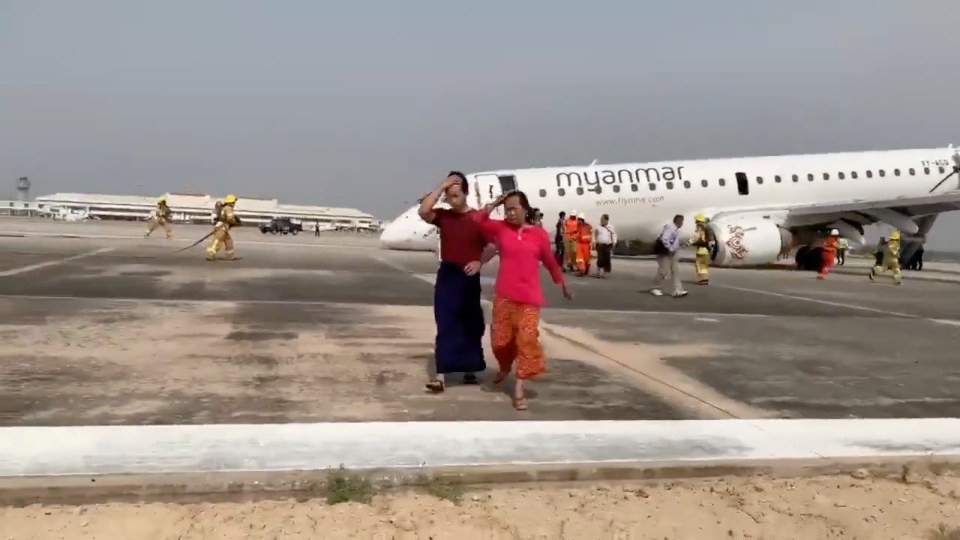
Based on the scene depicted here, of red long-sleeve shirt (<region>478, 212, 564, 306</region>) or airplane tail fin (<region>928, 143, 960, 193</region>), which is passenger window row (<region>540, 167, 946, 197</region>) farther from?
red long-sleeve shirt (<region>478, 212, 564, 306</region>)

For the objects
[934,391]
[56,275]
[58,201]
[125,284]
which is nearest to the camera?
[934,391]

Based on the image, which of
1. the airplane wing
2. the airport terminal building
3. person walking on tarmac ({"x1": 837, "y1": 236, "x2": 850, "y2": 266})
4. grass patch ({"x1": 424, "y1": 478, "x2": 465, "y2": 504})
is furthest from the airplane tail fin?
the airport terminal building

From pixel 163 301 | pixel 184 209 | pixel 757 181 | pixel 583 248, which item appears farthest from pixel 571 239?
pixel 184 209

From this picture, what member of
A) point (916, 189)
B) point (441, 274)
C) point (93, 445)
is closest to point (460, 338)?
point (441, 274)

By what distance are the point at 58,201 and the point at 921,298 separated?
543ft

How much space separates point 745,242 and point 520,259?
1731 cm

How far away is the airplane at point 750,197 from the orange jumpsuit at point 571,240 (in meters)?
2.83

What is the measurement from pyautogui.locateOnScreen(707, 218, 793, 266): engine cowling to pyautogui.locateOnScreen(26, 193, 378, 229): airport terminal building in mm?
129922

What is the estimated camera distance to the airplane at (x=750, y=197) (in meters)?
22.6

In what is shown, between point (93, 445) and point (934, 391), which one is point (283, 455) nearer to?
point (93, 445)

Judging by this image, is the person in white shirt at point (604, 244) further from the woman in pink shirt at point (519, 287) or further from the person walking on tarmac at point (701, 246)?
the woman in pink shirt at point (519, 287)

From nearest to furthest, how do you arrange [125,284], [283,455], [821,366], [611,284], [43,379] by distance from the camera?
[283,455], [43,379], [821,366], [125,284], [611,284]

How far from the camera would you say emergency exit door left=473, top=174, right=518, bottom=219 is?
72.7ft

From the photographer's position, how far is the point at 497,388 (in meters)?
Answer: 6.16
